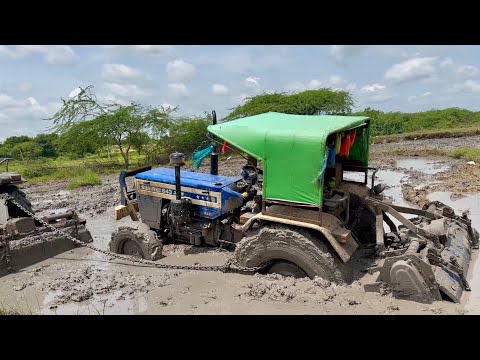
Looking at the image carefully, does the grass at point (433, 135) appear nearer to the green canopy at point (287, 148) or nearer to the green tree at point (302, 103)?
the green tree at point (302, 103)

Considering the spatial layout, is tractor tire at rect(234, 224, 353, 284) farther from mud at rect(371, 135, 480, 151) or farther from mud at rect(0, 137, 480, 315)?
mud at rect(371, 135, 480, 151)

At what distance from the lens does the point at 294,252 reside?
19.0ft

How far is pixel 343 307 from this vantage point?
5223 millimetres

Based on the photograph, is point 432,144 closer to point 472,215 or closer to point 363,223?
point 472,215

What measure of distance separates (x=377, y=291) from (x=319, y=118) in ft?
8.87

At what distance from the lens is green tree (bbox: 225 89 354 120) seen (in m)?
27.2

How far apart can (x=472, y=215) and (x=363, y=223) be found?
446 cm

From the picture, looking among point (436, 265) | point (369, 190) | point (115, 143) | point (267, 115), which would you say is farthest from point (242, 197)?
point (115, 143)

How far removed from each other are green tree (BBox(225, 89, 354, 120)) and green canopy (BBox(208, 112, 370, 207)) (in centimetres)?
2089

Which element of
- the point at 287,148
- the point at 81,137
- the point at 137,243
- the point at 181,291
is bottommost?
the point at 181,291

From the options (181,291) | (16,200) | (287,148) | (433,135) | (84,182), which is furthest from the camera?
(433,135)

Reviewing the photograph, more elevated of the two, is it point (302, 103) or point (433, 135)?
point (302, 103)

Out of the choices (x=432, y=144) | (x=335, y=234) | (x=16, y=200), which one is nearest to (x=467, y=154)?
(x=432, y=144)

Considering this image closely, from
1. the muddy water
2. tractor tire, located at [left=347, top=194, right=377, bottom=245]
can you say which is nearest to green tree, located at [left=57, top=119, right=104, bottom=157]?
the muddy water
